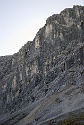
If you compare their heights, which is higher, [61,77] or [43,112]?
[61,77]

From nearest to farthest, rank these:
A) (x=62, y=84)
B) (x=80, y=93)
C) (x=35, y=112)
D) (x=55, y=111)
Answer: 1. (x=55, y=111)
2. (x=80, y=93)
3. (x=35, y=112)
4. (x=62, y=84)

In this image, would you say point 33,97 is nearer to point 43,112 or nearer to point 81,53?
point 81,53

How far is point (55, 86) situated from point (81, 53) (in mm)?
31519

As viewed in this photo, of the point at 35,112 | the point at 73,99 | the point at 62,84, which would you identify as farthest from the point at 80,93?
the point at 62,84

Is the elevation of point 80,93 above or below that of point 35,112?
above

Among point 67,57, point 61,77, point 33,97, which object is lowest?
point 33,97

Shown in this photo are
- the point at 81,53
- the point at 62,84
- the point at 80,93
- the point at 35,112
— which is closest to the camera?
the point at 80,93

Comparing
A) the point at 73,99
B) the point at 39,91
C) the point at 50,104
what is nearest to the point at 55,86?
the point at 39,91

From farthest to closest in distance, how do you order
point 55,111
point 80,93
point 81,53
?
point 81,53 → point 80,93 → point 55,111

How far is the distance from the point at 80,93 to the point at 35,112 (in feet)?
82.6

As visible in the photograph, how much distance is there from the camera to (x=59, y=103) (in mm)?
127375

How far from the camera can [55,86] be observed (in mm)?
173250

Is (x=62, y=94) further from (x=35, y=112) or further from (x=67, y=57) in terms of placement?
(x=67, y=57)

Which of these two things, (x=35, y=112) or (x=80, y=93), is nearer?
(x=80, y=93)
